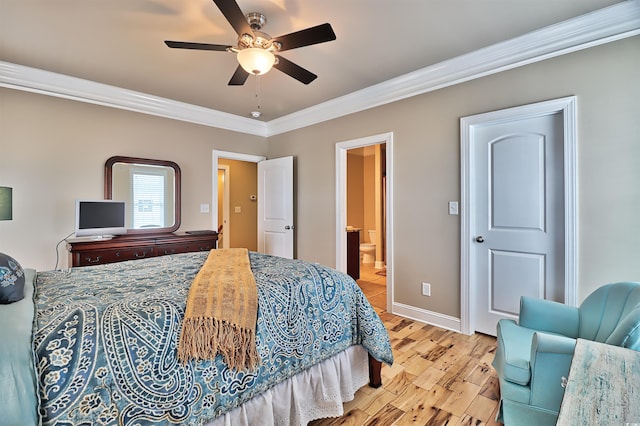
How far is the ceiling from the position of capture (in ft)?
6.60

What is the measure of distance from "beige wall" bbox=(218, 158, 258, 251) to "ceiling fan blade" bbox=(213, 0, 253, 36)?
4.26 metres

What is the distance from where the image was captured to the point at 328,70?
9.66 feet

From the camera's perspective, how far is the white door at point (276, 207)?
4.38 metres

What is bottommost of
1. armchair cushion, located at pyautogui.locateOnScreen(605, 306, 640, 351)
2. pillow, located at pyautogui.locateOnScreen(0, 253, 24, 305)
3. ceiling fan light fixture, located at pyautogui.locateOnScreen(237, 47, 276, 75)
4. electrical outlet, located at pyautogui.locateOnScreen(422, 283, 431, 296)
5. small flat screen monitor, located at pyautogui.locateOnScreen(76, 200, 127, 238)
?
electrical outlet, located at pyautogui.locateOnScreen(422, 283, 431, 296)

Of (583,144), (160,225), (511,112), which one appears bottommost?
(160,225)

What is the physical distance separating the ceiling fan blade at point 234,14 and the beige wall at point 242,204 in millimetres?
4258

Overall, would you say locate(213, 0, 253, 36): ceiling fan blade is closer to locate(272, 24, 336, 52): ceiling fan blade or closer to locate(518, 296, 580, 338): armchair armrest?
locate(272, 24, 336, 52): ceiling fan blade

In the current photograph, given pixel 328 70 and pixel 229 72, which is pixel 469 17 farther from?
pixel 229 72

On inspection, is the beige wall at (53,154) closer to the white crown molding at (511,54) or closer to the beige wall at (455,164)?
the beige wall at (455,164)

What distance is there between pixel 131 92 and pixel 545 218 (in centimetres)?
449

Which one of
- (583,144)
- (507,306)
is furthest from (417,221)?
(583,144)

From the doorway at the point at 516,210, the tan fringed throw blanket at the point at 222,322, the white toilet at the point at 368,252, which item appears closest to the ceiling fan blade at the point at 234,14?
the tan fringed throw blanket at the point at 222,322

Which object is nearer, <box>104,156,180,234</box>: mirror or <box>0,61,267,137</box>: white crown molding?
<box>0,61,267,137</box>: white crown molding

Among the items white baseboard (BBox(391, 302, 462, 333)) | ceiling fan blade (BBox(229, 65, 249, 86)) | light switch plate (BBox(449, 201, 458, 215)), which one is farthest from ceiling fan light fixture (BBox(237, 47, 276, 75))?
white baseboard (BBox(391, 302, 462, 333))
